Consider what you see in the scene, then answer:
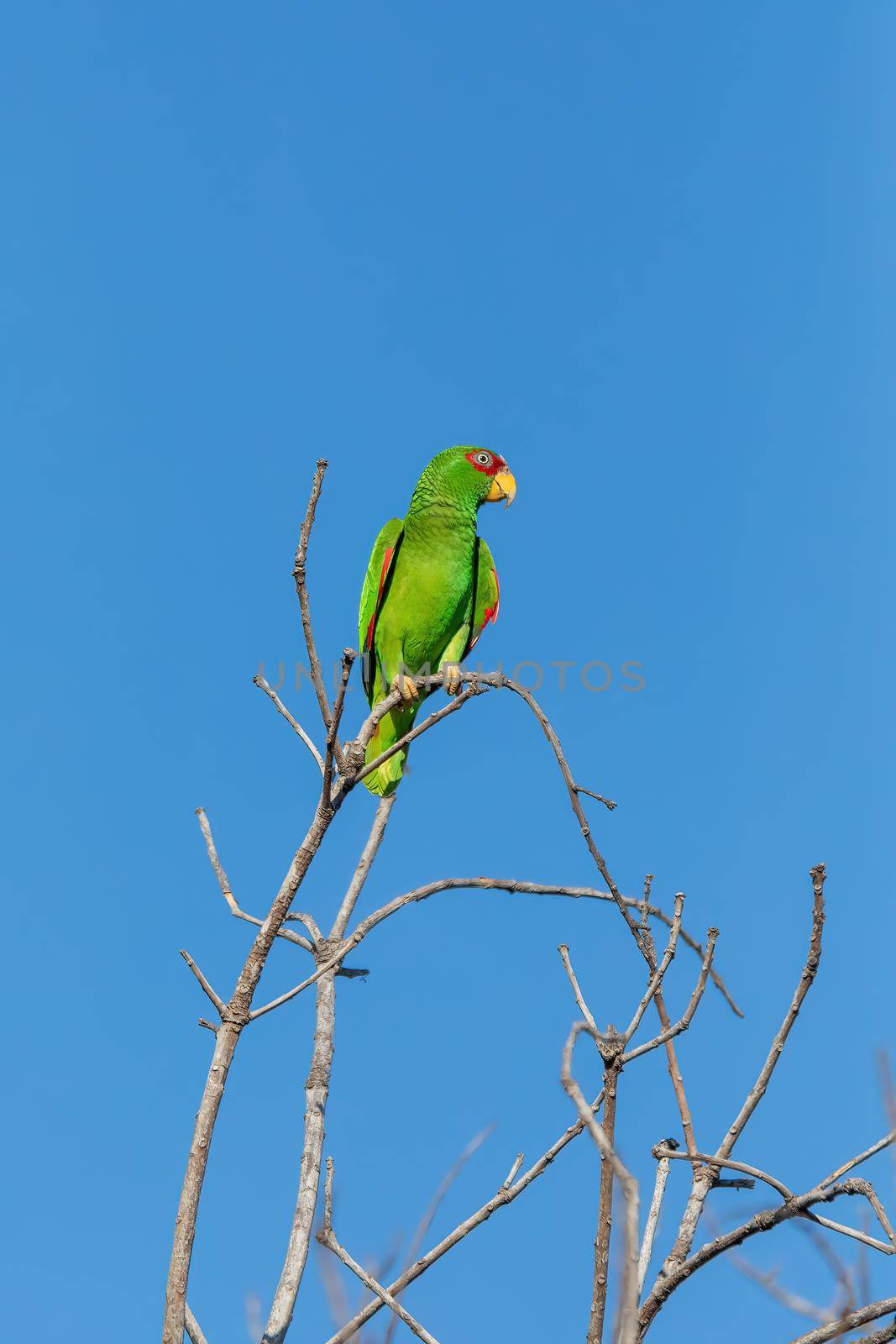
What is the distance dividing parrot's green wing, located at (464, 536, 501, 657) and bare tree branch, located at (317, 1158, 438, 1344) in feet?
14.4

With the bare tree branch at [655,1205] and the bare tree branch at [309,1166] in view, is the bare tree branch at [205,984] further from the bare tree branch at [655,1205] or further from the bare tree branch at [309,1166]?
the bare tree branch at [655,1205]

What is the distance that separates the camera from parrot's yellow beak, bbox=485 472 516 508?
7980 millimetres

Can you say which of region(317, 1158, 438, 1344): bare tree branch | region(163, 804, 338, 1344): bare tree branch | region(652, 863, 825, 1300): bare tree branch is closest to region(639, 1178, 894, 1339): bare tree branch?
region(652, 863, 825, 1300): bare tree branch

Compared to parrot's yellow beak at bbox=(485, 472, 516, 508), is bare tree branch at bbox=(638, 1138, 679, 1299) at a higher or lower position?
lower

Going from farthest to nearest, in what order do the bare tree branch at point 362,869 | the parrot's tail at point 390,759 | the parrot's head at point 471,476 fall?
the parrot's head at point 471,476 → the parrot's tail at point 390,759 → the bare tree branch at point 362,869

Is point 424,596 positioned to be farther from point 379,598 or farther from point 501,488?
point 501,488

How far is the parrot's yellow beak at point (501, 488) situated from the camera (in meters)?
7.98

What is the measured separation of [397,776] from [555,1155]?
3386 mm

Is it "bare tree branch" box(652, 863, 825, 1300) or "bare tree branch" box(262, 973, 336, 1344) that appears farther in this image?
"bare tree branch" box(262, 973, 336, 1344)

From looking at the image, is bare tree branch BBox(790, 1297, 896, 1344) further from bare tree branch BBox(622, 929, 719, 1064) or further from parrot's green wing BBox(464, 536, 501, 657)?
parrot's green wing BBox(464, 536, 501, 657)

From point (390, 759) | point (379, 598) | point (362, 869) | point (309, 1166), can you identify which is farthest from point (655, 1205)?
point (379, 598)

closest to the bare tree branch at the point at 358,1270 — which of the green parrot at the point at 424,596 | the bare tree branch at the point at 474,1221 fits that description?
the bare tree branch at the point at 474,1221

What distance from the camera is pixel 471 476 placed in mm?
7836

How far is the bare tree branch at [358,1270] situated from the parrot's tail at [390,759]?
2301mm
